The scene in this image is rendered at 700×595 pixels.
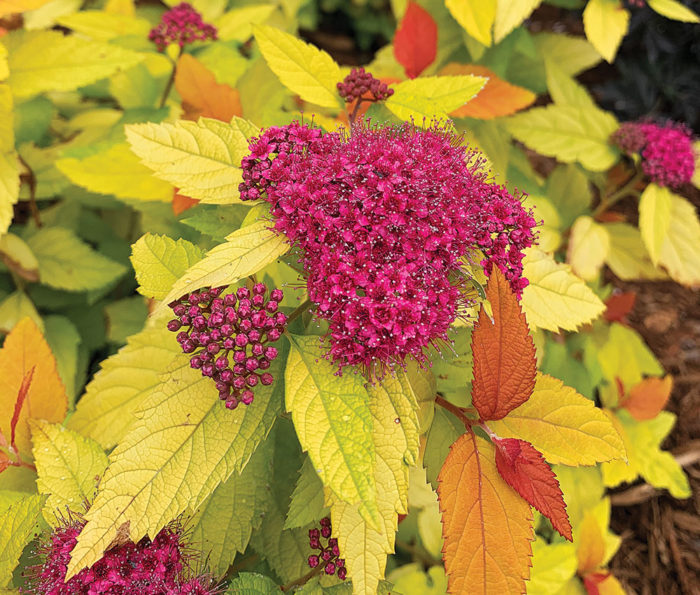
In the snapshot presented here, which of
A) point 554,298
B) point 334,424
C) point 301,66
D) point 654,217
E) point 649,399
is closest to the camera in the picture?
point 334,424

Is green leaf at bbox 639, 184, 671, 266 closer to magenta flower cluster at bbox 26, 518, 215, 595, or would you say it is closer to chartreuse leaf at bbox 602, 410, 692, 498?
chartreuse leaf at bbox 602, 410, 692, 498

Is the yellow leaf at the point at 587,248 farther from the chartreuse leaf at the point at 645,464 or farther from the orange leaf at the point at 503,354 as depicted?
the orange leaf at the point at 503,354

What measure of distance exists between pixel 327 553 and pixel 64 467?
0.55 m

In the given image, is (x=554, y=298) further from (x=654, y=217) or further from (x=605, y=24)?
(x=605, y=24)

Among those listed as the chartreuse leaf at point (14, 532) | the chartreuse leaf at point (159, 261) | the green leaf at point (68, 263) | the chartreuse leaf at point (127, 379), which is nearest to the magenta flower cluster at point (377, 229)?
the chartreuse leaf at point (159, 261)

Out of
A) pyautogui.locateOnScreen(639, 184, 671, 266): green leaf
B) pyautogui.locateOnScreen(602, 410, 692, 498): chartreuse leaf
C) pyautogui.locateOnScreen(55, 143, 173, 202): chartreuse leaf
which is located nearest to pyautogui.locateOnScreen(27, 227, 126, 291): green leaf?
pyautogui.locateOnScreen(55, 143, 173, 202): chartreuse leaf

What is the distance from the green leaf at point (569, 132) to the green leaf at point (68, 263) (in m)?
1.45

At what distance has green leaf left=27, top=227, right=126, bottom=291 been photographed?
6.28ft

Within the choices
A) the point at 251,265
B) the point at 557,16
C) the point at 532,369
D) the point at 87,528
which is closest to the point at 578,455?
the point at 532,369

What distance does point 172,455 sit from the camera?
3.19ft

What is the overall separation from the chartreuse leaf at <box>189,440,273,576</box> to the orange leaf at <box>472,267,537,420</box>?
0.47 metres

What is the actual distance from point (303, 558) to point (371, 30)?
354 centimetres

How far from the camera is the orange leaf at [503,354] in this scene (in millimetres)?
994

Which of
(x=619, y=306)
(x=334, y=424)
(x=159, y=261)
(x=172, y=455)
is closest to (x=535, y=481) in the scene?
(x=334, y=424)
